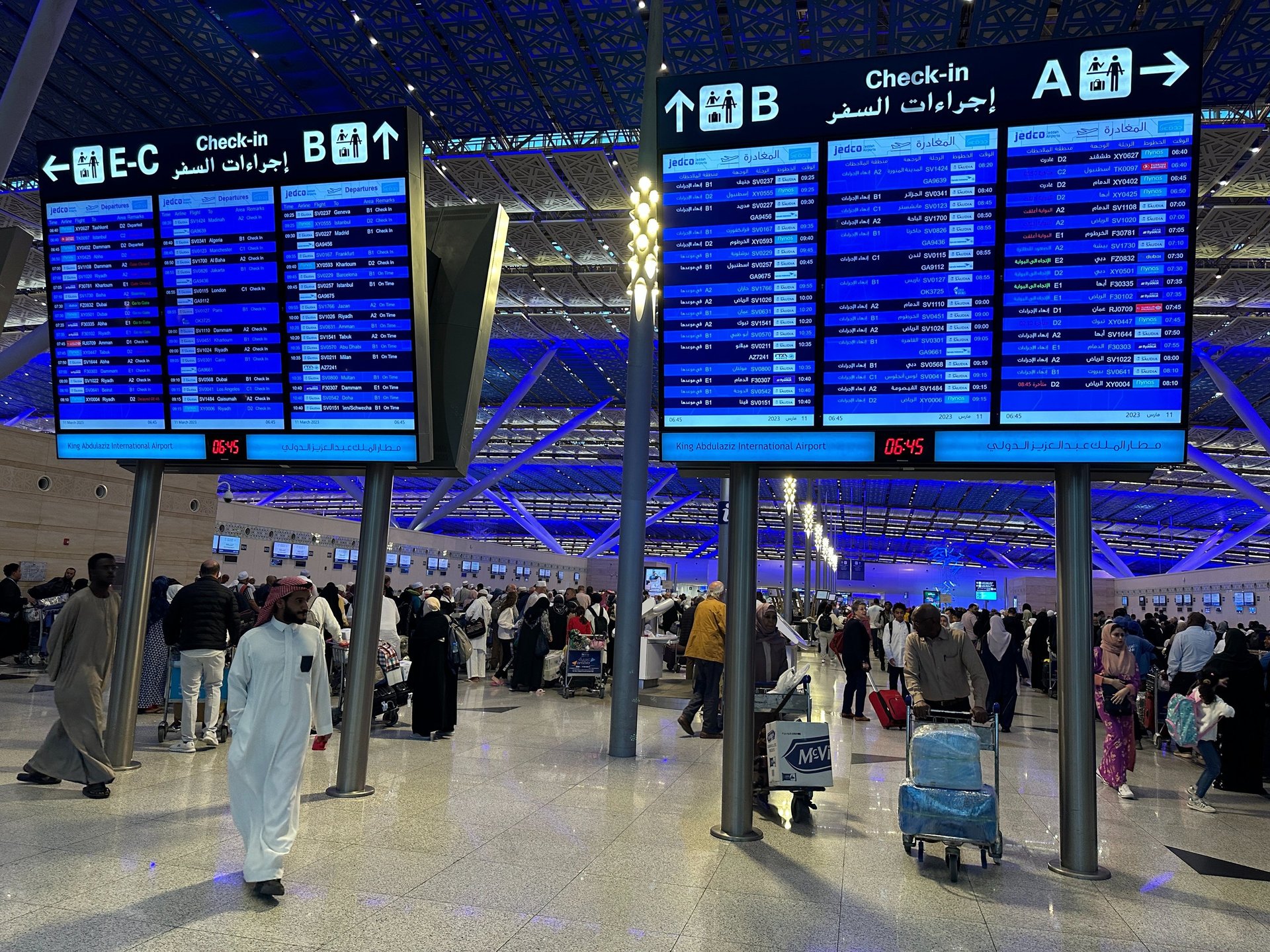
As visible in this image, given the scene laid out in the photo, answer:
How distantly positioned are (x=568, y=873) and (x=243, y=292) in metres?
5.18

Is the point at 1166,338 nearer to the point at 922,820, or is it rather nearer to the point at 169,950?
the point at 922,820

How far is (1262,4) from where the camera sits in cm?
1181

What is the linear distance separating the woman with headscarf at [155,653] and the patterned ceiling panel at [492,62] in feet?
28.5

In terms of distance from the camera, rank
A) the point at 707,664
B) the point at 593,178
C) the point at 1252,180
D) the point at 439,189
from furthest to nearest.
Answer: the point at 439,189, the point at 593,178, the point at 1252,180, the point at 707,664

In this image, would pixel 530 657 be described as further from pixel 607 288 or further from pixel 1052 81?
pixel 1052 81

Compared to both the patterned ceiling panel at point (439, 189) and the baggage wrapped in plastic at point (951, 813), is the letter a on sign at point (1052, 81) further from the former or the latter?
the patterned ceiling panel at point (439, 189)

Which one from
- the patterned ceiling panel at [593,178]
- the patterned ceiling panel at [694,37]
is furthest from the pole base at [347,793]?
the patterned ceiling panel at [593,178]

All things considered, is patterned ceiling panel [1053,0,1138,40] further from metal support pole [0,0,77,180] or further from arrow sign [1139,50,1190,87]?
metal support pole [0,0,77,180]

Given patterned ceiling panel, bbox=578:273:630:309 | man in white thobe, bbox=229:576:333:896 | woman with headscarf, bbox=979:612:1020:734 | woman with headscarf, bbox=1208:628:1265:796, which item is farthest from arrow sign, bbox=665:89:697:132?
patterned ceiling panel, bbox=578:273:630:309

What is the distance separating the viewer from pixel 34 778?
23.6 ft

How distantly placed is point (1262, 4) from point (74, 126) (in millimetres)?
19046

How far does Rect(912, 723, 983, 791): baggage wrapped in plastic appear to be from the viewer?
6203 mm

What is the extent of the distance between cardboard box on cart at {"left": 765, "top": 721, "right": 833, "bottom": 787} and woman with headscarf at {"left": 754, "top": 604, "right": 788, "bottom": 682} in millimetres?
3516

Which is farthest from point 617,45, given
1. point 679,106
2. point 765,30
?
point 679,106
